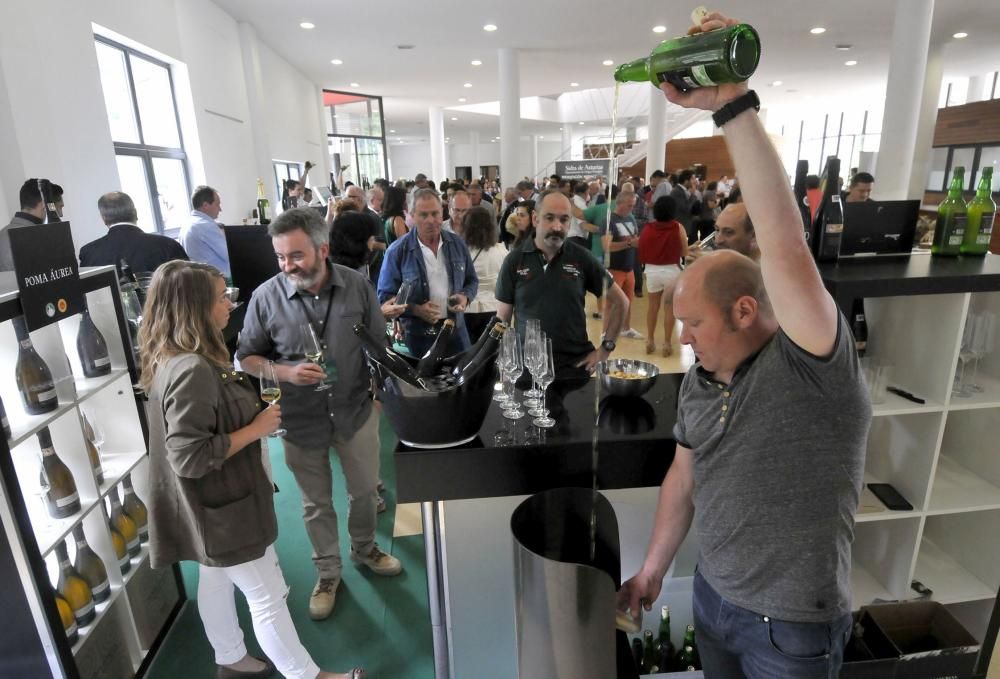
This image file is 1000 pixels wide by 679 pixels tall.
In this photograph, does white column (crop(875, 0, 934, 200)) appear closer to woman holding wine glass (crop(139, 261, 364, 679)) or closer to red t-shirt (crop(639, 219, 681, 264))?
red t-shirt (crop(639, 219, 681, 264))

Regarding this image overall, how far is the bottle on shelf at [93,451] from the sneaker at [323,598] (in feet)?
3.27

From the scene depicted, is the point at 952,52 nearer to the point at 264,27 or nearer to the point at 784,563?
the point at 264,27

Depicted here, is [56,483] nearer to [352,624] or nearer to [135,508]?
[135,508]

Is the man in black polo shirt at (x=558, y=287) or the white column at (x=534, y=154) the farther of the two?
the white column at (x=534, y=154)

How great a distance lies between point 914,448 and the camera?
6.89 ft

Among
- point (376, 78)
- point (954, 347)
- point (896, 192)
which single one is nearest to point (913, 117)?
point (896, 192)

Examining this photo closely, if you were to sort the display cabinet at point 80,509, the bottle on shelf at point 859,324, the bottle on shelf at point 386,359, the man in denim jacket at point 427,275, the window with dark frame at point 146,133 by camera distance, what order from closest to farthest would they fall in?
the bottle on shelf at point 386,359
the display cabinet at point 80,509
the bottle on shelf at point 859,324
the man in denim jacket at point 427,275
the window with dark frame at point 146,133

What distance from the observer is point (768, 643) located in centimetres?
121

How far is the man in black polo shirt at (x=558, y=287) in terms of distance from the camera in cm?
285

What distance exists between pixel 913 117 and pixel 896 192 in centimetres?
90

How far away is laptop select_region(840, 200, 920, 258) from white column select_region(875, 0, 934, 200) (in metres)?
5.86

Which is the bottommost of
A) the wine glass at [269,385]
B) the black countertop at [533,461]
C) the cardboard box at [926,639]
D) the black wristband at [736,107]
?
the cardboard box at [926,639]

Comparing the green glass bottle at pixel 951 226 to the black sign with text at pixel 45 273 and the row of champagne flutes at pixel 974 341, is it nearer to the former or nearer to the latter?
the row of champagne flutes at pixel 974 341

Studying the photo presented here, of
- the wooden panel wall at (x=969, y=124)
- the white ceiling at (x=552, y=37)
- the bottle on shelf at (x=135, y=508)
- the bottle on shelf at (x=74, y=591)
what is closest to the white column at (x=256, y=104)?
the white ceiling at (x=552, y=37)
